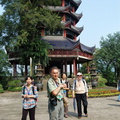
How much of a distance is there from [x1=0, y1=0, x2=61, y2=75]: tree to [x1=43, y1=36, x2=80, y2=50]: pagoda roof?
4246 millimetres

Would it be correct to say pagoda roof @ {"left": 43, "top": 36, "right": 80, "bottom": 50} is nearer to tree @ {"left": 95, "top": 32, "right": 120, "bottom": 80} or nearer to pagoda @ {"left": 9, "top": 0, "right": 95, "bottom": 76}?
pagoda @ {"left": 9, "top": 0, "right": 95, "bottom": 76}

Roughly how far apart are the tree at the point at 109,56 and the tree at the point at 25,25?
39.4 feet

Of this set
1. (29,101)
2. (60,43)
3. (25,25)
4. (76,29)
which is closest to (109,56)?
(76,29)

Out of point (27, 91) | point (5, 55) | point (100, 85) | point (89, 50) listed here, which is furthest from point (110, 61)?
point (27, 91)

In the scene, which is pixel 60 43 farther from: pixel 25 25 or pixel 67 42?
pixel 25 25

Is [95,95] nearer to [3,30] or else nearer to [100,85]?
[100,85]

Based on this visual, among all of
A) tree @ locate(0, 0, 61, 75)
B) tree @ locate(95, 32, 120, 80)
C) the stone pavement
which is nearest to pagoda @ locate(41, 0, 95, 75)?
tree @ locate(95, 32, 120, 80)

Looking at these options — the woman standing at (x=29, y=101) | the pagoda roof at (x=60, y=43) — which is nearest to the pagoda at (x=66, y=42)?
the pagoda roof at (x=60, y=43)

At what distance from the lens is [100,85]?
72.2 ft

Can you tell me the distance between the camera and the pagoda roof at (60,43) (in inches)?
1010

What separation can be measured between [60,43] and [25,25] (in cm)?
748

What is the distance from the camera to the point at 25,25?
2086 cm

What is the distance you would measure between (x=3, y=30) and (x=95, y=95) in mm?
14368

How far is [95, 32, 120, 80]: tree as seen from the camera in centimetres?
2884
